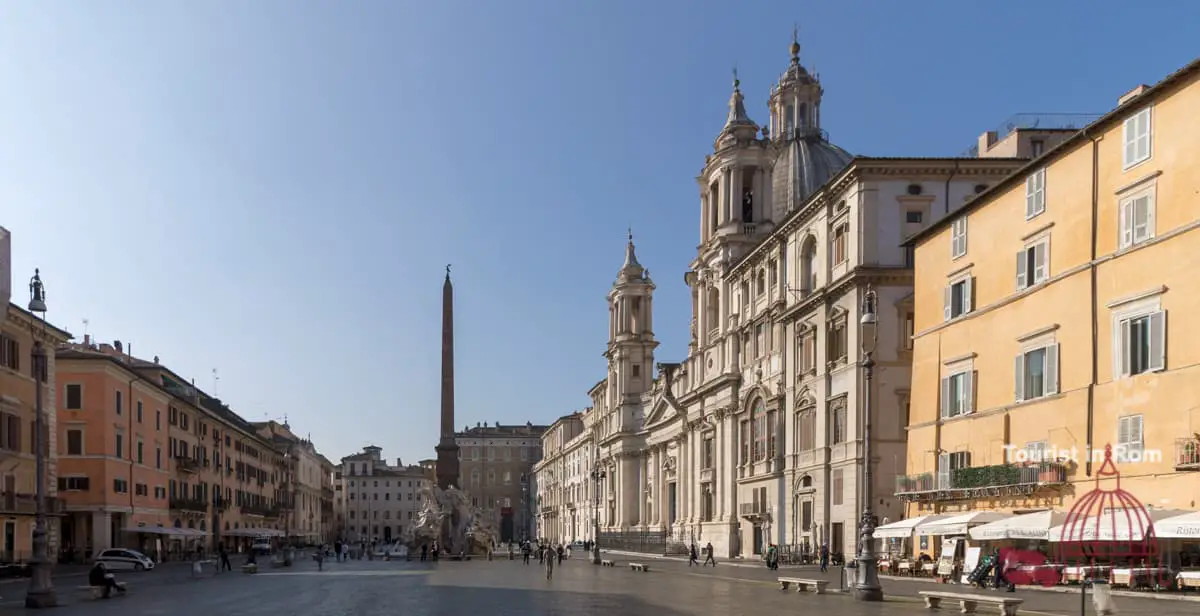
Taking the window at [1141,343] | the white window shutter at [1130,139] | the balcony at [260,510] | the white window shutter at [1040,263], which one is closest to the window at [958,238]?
the white window shutter at [1040,263]

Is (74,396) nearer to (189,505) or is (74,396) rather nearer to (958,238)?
(189,505)

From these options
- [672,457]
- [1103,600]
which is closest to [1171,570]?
[1103,600]

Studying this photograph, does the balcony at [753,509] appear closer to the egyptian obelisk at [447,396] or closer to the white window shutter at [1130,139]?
the egyptian obelisk at [447,396]

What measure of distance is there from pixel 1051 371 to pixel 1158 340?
16.7 feet

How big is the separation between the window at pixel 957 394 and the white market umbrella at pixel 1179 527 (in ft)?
40.0

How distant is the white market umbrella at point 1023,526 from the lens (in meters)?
29.9

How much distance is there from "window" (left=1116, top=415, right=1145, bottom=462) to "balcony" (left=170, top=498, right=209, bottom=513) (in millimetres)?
59179

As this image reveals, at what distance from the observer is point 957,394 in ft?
128

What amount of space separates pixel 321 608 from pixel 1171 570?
19.4m

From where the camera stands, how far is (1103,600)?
19531 millimetres

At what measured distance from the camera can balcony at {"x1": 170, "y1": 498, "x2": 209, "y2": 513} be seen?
243 ft

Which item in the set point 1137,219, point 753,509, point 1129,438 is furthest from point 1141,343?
point 753,509

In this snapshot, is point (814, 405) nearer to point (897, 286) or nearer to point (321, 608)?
point (897, 286)

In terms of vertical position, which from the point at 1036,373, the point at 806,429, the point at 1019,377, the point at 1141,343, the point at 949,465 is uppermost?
the point at 1141,343
